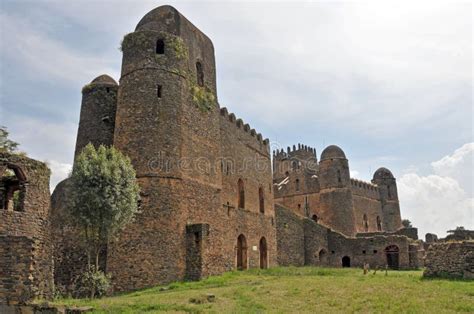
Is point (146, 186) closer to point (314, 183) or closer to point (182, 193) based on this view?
point (182, 193)

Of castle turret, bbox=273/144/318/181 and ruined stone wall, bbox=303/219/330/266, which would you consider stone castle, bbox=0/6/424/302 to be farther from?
castle turret, bbox=273/144/318/181

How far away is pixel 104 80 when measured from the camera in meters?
24.0

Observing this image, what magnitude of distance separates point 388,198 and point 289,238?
25.7m

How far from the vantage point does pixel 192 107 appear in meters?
22.0

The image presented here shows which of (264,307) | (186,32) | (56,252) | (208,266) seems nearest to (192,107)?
(186,32)

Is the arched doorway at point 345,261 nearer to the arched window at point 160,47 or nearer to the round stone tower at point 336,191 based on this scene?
the round stone tower at point 336,191

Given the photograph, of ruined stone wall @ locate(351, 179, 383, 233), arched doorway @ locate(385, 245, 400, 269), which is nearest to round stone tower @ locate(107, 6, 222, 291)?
arched doorway @ locate(385, 245, 400, 269)

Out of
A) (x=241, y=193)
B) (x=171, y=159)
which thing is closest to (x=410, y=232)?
(x=241, y=193)

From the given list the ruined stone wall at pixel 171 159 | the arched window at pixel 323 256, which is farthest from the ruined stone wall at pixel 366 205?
the ruined stone wall at pixel 171 159

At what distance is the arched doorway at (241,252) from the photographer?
26.6 meters

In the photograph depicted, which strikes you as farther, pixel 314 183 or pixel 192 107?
pixel 314 183

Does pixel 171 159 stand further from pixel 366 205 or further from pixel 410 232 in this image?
pixel 366 205

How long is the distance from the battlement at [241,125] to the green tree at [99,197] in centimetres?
1117

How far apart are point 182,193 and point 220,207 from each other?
11.8ft
